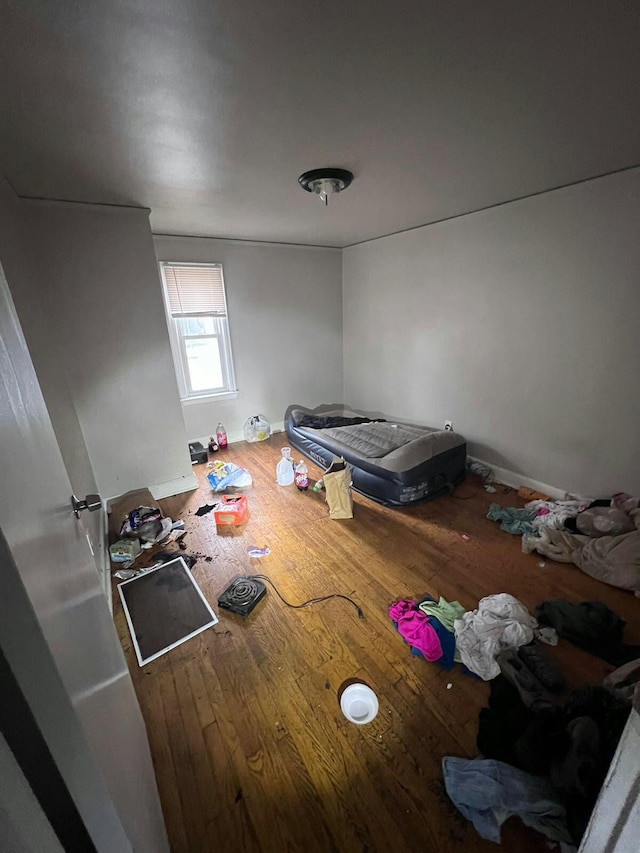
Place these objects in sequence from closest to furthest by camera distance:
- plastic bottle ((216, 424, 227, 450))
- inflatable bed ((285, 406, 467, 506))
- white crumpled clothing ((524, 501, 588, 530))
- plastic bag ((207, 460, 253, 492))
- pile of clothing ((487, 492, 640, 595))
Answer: pile of clothing ((487, 492, 640, 595))
white crumpled clothing ((524, 501, 588, 530))
inflatable bed ((285, 406, 467, 506))
plastic bag ((207, 460, 253, 492))
plastic bottle ((216, 424, 227, 450))

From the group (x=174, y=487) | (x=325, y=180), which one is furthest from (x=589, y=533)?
(x=174, y=487)

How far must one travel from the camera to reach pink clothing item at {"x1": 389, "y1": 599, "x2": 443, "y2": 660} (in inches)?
64.1

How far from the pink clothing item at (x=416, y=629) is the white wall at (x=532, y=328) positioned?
1.80 m

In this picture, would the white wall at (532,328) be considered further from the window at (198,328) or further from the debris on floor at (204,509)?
Result: the debris on floor at (204,509)

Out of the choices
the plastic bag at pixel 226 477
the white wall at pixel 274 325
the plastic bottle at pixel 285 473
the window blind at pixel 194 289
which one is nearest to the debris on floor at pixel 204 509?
the plastic bag at pixel 226 477

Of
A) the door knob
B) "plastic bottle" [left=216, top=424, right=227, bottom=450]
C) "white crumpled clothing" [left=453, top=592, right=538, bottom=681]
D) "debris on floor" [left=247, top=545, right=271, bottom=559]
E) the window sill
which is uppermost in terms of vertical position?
the door knob

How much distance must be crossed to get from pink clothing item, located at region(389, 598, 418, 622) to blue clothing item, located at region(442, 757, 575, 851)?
0.65m

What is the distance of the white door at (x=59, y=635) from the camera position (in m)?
0.41

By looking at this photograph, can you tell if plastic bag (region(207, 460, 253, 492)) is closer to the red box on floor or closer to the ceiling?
the red box on floor

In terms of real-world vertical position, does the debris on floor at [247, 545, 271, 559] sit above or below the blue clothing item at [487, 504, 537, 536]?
below

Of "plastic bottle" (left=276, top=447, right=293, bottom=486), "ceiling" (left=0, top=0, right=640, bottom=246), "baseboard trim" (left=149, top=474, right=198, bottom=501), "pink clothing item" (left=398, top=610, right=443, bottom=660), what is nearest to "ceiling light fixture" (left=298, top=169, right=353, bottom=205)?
"ceiling" (left=0, top=0, right=640, bottom=246)

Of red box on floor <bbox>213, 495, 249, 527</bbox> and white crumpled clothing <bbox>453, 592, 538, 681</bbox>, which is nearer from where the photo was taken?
white crumpled clothing <bbox>453, 592, 538, 681</bbox>

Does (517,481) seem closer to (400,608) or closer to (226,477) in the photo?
(400,608)

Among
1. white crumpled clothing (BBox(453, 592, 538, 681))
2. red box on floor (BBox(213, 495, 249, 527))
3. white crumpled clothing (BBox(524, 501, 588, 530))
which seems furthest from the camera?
red box on floor (BBox(213, 495, 249, 527))
